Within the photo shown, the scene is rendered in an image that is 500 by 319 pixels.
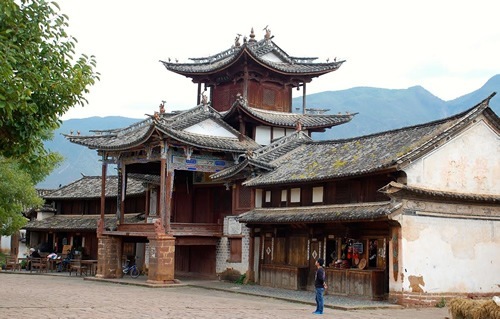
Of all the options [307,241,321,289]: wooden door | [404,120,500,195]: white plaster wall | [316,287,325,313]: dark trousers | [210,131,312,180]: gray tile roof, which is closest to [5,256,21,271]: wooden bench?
[210,131,312,180]: gray tile roof

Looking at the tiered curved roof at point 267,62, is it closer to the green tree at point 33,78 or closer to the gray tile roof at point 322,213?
the gray tile roof at point 322,213

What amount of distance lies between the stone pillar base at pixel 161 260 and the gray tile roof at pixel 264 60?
10.9m

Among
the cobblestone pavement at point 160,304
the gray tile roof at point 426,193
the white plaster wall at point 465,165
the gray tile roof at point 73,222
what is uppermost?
the white plaster wall at point 465,165

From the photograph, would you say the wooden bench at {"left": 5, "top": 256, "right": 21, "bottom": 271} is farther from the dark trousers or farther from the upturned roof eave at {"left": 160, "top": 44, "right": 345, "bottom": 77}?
the dark trousers

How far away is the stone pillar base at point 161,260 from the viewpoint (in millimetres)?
28641

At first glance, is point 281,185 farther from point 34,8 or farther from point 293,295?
point 34,8

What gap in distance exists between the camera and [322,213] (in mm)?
24844

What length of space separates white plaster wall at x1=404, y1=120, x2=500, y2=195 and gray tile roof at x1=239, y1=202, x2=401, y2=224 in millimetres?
1579

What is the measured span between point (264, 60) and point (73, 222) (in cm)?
1685

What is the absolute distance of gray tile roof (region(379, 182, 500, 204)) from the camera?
71.1 ft

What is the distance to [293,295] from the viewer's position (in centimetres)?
2420

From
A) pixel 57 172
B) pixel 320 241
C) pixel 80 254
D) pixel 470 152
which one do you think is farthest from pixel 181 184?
pixel 57 172

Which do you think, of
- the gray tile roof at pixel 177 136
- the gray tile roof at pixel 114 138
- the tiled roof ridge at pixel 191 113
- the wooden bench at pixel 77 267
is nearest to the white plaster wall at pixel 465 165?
the gray tile roof at pixel 177 136

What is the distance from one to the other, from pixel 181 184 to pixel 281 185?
952 centimetres
